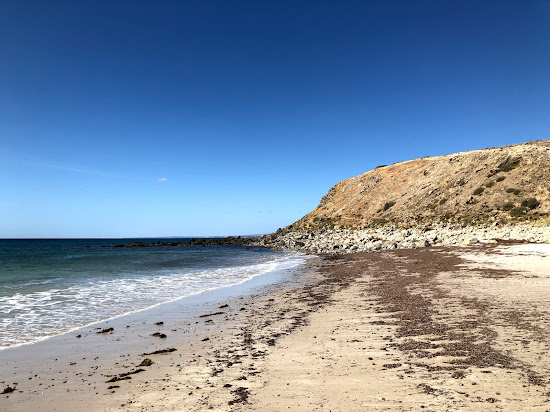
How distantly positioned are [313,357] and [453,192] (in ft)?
176

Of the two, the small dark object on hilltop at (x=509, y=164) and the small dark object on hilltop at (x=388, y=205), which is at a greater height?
the small dark object on hilltop at (x=509, y=164)

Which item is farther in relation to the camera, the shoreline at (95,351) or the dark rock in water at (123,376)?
the dark rock in water at (123,376)

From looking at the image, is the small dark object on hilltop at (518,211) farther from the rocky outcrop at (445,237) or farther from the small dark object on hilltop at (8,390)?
the small dark object on hilltop at (8,390)

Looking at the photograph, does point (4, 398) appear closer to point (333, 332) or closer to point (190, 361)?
point (190, 361)

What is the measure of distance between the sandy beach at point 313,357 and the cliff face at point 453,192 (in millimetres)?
32989

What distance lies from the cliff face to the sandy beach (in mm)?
32989

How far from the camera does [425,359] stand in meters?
6.19

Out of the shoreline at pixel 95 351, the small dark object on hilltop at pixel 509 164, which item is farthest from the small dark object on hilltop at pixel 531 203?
the shoreline at pixel 95 351

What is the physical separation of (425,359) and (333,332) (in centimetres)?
275

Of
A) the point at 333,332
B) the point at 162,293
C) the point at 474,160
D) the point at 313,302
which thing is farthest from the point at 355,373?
the point at 474,160

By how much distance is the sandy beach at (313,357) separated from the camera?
5.02m

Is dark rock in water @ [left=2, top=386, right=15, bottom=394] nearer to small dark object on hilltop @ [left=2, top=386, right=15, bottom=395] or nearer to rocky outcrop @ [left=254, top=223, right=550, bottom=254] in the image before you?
small dark object on hilltop @ [left=2, top=386, right=15, bottom=395]

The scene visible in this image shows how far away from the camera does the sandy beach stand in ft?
16.5

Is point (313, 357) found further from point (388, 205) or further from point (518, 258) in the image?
point (388, 205)
